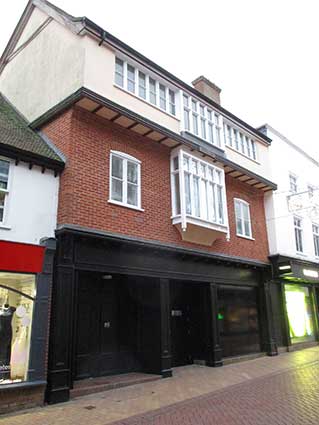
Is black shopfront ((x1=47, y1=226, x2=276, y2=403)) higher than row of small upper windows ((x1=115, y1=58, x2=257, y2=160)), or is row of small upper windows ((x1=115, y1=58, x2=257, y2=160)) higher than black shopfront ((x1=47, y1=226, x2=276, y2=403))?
row of small upper windows ((x1=115, y1=58, x2=257, y2=160))

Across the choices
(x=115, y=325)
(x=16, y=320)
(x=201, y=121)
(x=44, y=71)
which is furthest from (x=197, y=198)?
(x=16, y=320)

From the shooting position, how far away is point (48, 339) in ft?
25.7

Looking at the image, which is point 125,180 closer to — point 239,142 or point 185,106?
point 185,106

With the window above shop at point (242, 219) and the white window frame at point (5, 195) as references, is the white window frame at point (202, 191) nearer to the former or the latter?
the window above shop at point (242, 219)

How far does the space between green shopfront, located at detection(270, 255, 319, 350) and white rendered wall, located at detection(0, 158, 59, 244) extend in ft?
33.2

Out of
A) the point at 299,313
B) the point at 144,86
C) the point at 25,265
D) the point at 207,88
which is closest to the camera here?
the point at 25,265

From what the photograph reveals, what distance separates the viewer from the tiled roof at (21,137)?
8547 millimetres

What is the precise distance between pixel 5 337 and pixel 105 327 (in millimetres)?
3161

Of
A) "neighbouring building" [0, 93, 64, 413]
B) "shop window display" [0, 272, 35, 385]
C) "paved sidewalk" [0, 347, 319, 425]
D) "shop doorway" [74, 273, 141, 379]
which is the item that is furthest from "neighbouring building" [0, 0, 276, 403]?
"paved sidewalk" [0, 347, 319, 425]

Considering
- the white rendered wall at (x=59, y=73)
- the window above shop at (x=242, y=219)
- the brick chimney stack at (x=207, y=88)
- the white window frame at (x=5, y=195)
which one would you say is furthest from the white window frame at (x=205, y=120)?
the white window frame at (x=5, y=195)

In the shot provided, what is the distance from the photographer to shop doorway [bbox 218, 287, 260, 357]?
12.8 metres

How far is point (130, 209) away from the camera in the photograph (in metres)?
9.92

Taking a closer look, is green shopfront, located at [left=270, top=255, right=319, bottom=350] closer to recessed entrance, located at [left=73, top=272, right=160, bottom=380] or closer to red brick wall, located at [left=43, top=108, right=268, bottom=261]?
red brick wall, located at [left=43, top=108, right=268, bottom=261]

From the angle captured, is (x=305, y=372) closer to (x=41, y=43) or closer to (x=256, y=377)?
(x=256, y=377)
